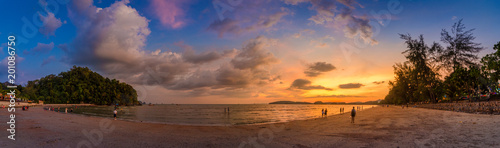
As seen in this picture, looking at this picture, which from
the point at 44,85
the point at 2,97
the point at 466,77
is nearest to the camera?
the point at 466,77

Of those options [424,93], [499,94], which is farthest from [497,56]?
[424,93]

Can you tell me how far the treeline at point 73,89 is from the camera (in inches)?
4423

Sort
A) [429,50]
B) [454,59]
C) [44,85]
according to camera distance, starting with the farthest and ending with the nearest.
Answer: [44,85] → [429,50] → [454,59]

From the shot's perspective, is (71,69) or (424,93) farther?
(71,69)

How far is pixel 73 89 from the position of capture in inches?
4688

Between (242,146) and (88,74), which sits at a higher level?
(88,74)

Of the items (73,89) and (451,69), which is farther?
(73,89)

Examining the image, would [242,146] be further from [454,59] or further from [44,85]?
[44,85]

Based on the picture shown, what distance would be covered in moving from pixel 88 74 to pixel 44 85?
20232 mm

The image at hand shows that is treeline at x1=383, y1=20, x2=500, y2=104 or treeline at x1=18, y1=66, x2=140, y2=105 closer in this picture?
treeline at x1=383, y1=20, x2=500, y2=104

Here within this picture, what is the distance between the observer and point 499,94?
4306cm

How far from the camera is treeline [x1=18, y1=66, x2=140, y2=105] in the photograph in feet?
369

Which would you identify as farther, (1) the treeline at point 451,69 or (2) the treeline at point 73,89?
(2) the treeline at point 73,89

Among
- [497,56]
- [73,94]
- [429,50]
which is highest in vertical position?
[429,50]
